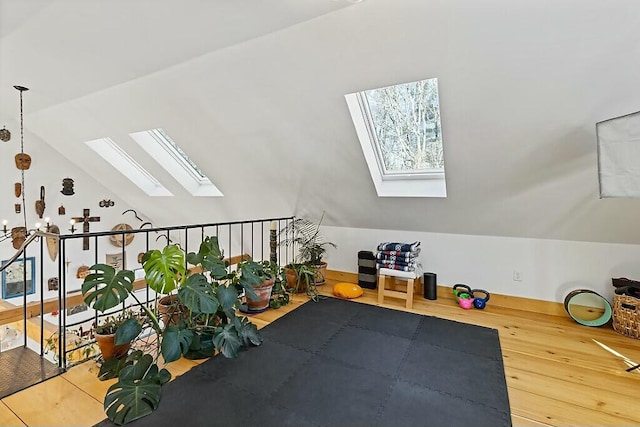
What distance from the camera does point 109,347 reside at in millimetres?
2049

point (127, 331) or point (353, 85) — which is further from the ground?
point (353, 85)

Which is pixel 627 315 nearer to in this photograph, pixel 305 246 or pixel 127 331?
pixel 305 246

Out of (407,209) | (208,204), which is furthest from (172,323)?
(208,204)

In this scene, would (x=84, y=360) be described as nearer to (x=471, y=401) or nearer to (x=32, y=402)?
(x=32, y=402)

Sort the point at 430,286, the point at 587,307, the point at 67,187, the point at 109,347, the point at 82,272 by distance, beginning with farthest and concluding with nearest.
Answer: the point at 82,272
the point at 67,187
the point at 430,286
the point at 587,307
the point at 109,347

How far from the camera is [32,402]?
169 cm

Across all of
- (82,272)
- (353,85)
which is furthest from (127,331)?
(82,272)

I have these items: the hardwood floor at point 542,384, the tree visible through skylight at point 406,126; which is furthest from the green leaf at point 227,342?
the tree visible through skylight at point 406,126

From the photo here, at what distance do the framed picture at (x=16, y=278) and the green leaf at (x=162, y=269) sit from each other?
4043 mm

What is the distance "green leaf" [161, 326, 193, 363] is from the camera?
1908mm

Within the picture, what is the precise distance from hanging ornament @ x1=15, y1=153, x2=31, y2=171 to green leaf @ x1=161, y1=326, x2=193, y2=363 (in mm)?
4355

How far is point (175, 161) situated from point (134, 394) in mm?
3630

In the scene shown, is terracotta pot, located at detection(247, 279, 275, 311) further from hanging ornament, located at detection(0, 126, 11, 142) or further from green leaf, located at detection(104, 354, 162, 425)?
hanging ornament, located at detection(0, 126, 11, 142)

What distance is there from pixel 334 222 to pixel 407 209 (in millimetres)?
1076
